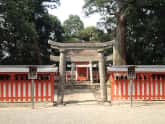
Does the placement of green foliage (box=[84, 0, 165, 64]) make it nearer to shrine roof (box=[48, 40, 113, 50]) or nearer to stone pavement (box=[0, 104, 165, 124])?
shrine roof (box=[48, 40, 113, 50])

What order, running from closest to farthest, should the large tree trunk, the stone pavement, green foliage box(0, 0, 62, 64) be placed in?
the stone pavement → green foliage box(0, 0, 62, 64) → the large tree trunk

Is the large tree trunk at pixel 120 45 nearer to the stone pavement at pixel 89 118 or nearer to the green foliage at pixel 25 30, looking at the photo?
the green foliage at pixel 25 30

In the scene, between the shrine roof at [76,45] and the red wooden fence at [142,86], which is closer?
the red wooden fence at [142,86]

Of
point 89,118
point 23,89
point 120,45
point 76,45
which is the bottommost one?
point 89,118

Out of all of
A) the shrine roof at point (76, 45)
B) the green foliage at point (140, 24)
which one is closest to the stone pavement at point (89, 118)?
the shrine roof at point (76, 45)

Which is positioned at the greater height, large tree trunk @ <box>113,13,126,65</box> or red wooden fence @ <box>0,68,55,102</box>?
large tree trunk @ <box>113,13,126,65</box>

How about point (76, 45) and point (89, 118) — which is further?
point (76, 45)

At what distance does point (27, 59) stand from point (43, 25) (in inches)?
276

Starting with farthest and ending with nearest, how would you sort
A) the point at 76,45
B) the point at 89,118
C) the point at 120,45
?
1. the point at 120,45
2. the point at 76,45
3. the point at 89,118

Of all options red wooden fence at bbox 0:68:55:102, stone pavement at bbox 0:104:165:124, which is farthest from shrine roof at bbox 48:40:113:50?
stone pavement at bbox 0:104:165:124

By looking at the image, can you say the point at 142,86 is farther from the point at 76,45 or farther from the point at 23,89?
the point at 23,89

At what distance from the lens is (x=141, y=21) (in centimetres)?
2814

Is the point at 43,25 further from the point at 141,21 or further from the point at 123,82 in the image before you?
the point at 123,82

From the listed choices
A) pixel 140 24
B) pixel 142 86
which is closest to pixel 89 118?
pixel 142 86
